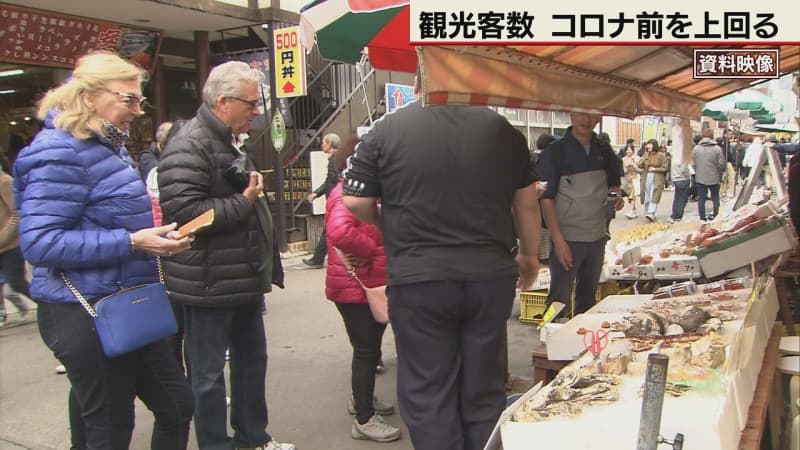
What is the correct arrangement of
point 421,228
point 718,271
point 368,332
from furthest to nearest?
1. point 718,271
2. point 368,332
3. point 421,228

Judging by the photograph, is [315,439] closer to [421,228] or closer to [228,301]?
[228,301]

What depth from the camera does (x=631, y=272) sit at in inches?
204

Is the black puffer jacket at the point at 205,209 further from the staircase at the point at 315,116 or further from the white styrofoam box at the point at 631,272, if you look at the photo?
the staircase at the point at 315,116

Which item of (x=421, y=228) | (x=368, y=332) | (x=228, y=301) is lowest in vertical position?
(x=368, y=332)

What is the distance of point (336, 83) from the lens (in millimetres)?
14195

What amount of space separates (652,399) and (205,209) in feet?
7.08

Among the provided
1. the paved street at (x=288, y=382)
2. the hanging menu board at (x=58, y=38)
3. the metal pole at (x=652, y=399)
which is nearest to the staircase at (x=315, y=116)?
the hanging menu board at (x=58, y=38)

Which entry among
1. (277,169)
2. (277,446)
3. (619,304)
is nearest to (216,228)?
(277,446)

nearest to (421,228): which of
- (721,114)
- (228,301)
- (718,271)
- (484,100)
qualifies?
(484,100)

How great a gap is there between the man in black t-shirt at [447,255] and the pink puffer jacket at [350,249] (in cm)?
84

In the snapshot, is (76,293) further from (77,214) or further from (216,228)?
(216,228)

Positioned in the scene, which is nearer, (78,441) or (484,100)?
(484,100)

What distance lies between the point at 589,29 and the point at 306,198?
1104cm

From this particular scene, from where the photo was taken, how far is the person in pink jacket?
3.78 m
